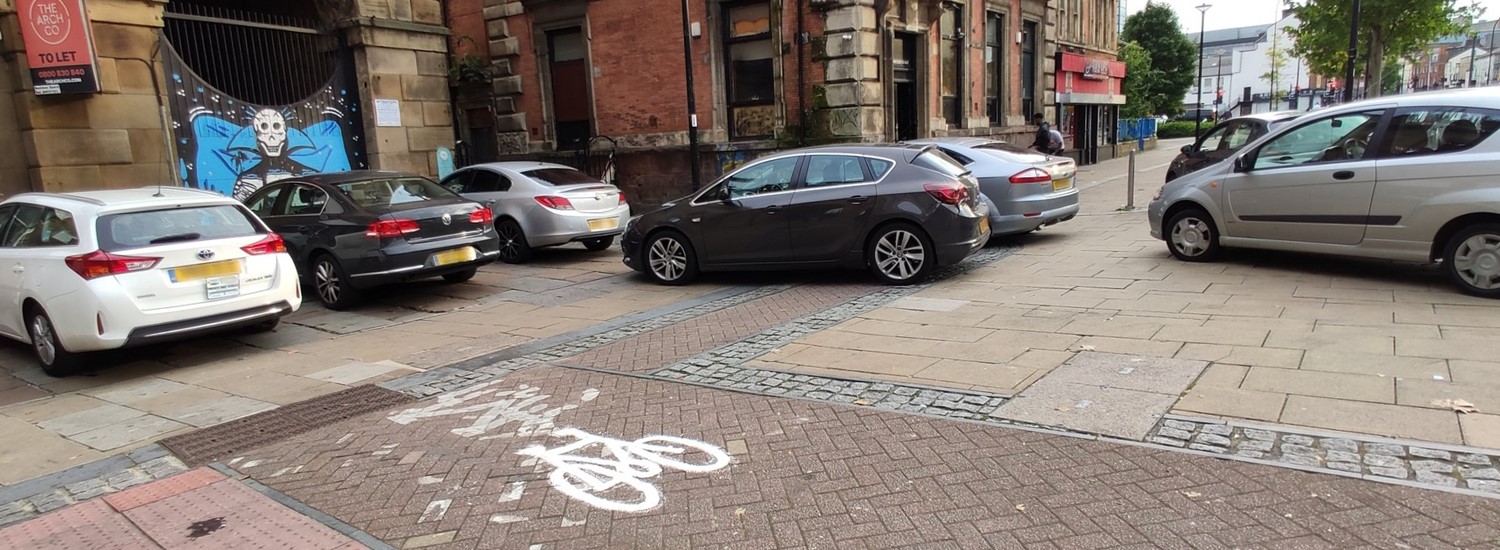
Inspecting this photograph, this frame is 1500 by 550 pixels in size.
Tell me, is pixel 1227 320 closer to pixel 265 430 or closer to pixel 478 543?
pixel 478 543

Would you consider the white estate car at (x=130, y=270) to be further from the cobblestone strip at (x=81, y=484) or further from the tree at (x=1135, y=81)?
the tree at (x=1135, y=81)

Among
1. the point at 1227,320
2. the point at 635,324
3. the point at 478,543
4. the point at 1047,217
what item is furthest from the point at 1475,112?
the point at 478,543

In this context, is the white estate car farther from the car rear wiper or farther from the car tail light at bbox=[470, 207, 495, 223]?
the car tail light at bbox=[470, 207, 495, 223]

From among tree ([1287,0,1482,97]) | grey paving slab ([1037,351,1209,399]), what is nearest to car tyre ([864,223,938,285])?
grey paving slab ([1037,351,1209,399])

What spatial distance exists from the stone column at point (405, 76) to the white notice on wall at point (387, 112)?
2.9 inches

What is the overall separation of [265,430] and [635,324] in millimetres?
3363

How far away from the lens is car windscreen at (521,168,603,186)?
12.2 metres

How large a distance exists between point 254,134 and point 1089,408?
47.1 ft

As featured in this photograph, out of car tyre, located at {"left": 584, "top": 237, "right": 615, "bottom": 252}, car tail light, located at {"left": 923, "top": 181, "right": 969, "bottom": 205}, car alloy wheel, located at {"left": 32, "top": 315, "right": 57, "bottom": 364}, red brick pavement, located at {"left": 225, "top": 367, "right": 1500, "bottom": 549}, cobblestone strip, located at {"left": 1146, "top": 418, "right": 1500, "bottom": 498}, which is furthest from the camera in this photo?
car tyre, located at {"left": 584, "top": 237, "right": 615, "bottom": 252}

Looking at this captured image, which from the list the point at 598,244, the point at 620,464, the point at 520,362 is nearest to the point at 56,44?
the point at 598,244

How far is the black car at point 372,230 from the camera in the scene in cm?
891

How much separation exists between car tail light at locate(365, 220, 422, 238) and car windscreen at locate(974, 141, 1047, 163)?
692cm

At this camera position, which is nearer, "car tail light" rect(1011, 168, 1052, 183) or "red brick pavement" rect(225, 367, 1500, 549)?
"red brick pavement" rect(225, 367, 1500, 549)

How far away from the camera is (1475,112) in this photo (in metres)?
6.71
